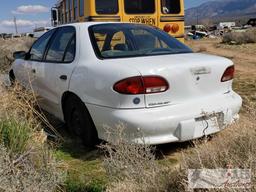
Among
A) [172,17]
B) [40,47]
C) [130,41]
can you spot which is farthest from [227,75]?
[172,17]

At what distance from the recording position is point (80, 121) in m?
4.95

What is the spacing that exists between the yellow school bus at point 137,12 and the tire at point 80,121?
13.6 feet

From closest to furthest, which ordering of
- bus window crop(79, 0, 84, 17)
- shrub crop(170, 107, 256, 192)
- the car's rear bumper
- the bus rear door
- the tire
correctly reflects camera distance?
shrub crop(170, 107, 256, 192)
the car's rear bumper
the tire
bus window crop(79, 0, 84, 17)
the bus rear door

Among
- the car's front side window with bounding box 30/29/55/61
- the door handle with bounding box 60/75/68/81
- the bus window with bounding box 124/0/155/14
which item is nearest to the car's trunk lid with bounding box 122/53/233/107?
the door handle with bounding box 60/75/68/81

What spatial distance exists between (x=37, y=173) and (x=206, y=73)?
212cm

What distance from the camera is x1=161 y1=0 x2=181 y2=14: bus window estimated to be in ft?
33.1

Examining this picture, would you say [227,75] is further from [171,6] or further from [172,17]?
[171,6]

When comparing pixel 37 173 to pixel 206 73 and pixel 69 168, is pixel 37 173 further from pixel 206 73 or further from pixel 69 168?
pixel 206 73

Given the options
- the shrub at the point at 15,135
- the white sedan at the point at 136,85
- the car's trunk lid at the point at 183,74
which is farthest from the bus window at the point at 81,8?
the shrub at the point at 15,135

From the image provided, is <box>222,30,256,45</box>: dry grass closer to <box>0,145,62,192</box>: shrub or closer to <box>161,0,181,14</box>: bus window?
<box>161,0,181,14</box>: bus window

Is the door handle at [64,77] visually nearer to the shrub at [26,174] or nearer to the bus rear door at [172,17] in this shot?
the shrub at [26,174]

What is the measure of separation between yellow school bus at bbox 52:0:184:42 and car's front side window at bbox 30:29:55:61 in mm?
2705

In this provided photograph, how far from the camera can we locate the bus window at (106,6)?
916 centimetres

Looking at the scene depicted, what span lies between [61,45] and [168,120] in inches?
80.8
